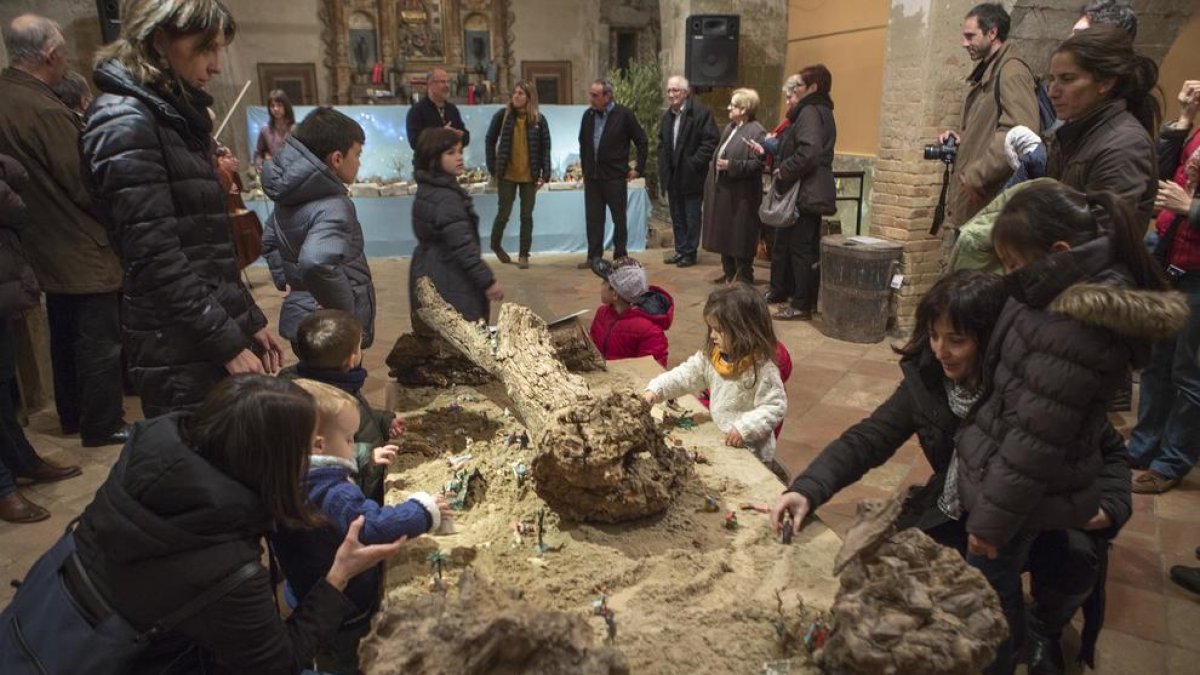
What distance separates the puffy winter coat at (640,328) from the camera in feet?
12.9

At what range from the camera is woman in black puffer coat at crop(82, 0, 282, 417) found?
2.28 metres

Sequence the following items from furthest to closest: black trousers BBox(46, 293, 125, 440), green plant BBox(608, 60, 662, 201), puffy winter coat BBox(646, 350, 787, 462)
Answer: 1. green plant BBox(608, 60, 662, 201)
2. black trousers BBox(46, 293, 125, 440)
3. puffy winter coat BBox(646, 350, 787, 462)

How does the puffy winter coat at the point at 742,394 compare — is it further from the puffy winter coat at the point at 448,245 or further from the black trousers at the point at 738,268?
the black trousers at the point at 738,268

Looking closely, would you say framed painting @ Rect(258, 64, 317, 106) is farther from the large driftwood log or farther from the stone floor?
the large driftwood log

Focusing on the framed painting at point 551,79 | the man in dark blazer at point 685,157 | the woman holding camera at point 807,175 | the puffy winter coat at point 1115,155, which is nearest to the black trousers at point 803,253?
the woman holding camera at point 807,175

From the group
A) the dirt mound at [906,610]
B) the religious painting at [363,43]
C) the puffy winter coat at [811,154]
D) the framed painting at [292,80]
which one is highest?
the religious painting at [363,43]

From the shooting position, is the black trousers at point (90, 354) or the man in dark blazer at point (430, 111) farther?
the man in dark blazer at point (430, 111)

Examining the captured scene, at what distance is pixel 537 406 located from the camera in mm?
2639

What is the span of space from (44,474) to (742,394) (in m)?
3.44

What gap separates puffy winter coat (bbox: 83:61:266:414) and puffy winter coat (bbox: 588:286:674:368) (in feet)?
6.06

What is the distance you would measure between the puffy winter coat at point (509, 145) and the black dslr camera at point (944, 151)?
13.7 ft

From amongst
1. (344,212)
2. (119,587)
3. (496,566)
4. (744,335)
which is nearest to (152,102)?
(344,212)

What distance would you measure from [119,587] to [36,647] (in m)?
0.21

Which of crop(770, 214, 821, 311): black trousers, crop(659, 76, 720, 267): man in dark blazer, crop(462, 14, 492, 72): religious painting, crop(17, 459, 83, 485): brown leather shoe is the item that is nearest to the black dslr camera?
crop(770, 214, 821, 311): black trousers
